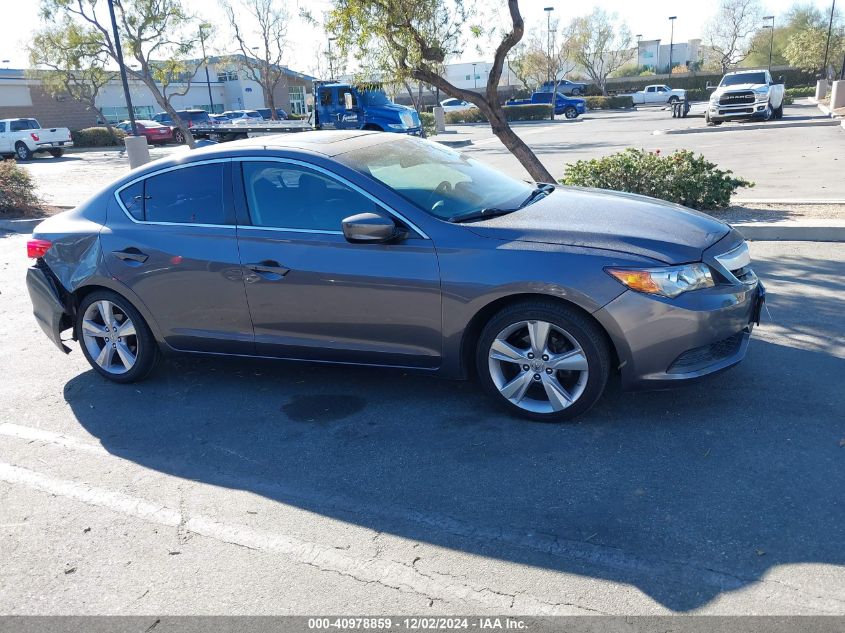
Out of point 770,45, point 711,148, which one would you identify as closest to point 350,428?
point 711,148

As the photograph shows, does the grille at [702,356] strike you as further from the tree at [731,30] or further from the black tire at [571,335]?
the tree at [731,30]

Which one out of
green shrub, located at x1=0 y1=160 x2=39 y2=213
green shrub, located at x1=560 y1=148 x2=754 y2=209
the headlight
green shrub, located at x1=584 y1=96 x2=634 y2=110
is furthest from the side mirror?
green shrub, located at x1=584 y1=96 x2=634 y2=110

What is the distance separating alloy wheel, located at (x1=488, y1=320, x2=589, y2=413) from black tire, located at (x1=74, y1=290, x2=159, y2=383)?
8.36 ft

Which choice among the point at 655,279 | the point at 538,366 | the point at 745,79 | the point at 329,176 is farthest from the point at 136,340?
the point at 745,79

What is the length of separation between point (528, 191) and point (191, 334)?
2557 mm

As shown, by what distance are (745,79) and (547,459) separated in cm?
2856

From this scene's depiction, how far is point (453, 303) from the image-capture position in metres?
4.18

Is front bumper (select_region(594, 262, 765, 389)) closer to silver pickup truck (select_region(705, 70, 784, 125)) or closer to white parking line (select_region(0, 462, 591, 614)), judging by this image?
white parking line (select_region(0, 462, 591, 614))

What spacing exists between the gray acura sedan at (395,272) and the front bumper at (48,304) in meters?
0.02

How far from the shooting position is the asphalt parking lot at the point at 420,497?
2.93 meters

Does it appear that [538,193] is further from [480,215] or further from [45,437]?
[45,437]

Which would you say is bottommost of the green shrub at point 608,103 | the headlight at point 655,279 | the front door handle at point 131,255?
the green shrub at point 608,103

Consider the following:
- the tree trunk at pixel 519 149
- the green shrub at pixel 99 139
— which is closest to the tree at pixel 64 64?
the green shrub at pixel 99 139

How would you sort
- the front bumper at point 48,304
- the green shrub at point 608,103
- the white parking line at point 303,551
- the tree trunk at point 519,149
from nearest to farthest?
the white parking line at point 303,551, the front bumper at point 48,304, the tree trunk at point 519,149, the green shrub at point 608,103
